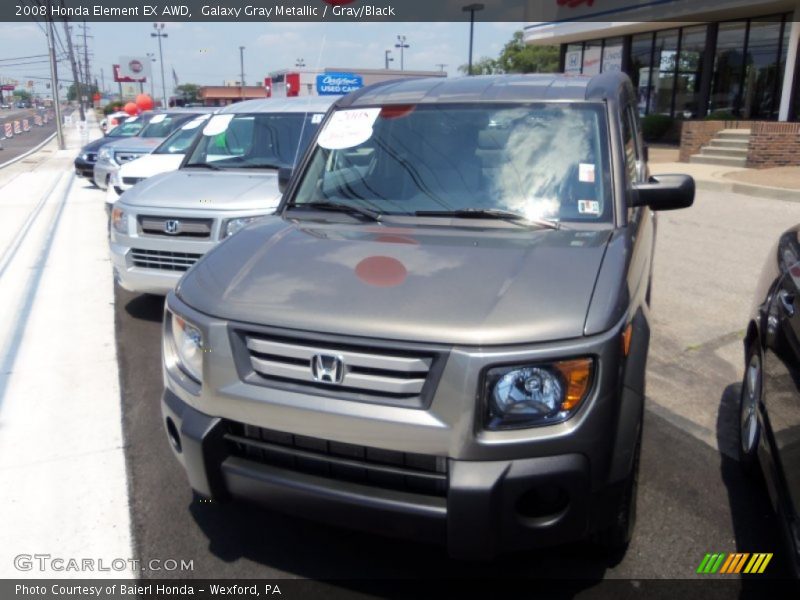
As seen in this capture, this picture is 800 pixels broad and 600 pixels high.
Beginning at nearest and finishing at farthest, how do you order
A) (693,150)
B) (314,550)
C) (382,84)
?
(314,550)
(382,84)
(693,150)

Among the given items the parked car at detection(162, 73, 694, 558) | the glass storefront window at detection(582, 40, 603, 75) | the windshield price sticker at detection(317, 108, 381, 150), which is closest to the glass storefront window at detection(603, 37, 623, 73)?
the glass storefront window at detection(582, 40, 603, 75)

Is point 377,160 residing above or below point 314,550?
above

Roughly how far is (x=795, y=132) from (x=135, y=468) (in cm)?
1579

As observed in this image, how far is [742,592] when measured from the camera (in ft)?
9.27

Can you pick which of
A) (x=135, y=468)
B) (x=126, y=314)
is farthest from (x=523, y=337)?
A: (x=126, y=314)

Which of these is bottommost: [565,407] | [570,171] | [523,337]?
[565,407]

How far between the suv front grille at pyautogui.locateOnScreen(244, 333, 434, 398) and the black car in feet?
4.38

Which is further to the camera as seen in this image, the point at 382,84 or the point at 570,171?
the point at 382,84

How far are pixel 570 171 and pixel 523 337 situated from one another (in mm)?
1371

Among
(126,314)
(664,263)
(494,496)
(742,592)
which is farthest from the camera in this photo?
(664,263)

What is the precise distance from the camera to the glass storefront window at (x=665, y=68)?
22.9 meters

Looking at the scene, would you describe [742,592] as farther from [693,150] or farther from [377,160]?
[693,150]

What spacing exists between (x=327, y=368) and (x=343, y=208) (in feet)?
4.39

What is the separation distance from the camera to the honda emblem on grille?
96.5 inches
